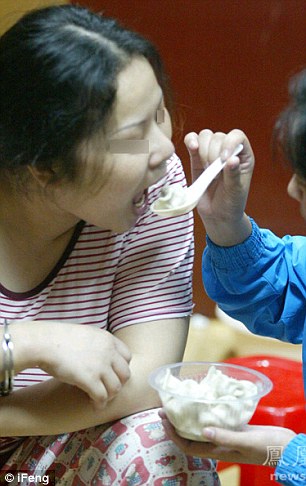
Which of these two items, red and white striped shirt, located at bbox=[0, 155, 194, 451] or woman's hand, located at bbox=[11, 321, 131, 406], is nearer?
woman's hand, located at bbox=[11, 321, 131, 406]

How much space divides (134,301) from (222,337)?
2.96ft

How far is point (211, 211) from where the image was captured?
107cm

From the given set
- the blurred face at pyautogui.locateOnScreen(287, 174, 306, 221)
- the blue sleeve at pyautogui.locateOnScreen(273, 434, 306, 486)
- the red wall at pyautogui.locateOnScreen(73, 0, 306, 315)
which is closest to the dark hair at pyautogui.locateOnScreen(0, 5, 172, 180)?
the blurred face at pyautogui.locateOnScreen(287, 174, 306, 221)

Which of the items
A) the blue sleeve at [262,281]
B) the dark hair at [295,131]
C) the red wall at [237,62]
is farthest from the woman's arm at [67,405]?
the red wall at [237,62]

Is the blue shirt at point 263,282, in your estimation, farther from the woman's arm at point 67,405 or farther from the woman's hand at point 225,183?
the woman's arm at point 67,405

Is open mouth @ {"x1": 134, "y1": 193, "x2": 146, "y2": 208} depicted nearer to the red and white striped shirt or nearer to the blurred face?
the red and white striped shirt

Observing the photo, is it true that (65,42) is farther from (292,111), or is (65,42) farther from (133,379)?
A: (133,379)

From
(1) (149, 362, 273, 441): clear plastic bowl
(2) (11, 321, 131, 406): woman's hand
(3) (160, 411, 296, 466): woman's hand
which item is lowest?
(3) (160, 411, 296, 466): woman's hand

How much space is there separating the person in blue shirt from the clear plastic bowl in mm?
A: 29

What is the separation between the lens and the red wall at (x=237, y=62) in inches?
70.5

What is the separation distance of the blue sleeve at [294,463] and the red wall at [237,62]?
3.29 ft

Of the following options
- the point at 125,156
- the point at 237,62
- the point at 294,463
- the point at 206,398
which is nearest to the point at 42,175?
the point at 125,156

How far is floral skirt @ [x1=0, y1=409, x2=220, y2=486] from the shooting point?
0.93 m

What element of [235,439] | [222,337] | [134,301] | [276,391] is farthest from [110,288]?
[222,337]
